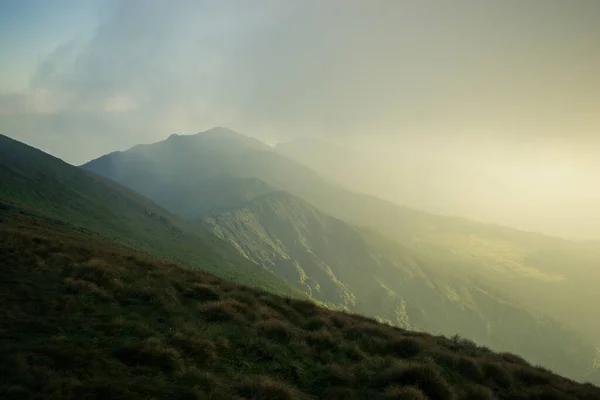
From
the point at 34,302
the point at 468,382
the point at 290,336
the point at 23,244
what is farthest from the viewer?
the point at 23,244

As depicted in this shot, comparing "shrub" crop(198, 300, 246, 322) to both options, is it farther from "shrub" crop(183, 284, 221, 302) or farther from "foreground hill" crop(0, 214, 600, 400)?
"shrub" crop(183, 284, 221, 302)

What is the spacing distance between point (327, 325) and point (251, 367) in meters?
7.19

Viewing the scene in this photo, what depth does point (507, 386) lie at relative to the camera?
14.4m

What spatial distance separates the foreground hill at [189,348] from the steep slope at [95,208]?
49.6m

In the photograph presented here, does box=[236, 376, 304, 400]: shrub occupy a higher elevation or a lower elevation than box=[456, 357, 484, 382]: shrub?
lower

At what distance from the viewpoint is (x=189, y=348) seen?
11883 millimetres

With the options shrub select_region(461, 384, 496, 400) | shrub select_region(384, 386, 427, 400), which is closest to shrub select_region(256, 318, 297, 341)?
shrub select_region(384, 386, 427, 400)

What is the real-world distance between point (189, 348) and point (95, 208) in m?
92.8

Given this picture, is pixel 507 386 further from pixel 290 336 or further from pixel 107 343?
pixel 107 343

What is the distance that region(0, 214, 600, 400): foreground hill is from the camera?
29.9 ft

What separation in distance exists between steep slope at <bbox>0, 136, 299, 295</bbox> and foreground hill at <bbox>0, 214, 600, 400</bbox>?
49.6 metres

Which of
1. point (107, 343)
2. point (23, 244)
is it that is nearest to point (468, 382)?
point (107, 343)

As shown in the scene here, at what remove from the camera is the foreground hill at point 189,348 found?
29.9ft

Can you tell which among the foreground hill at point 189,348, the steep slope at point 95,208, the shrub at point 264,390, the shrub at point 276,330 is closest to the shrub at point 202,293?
the foreground hill at point 189,348
